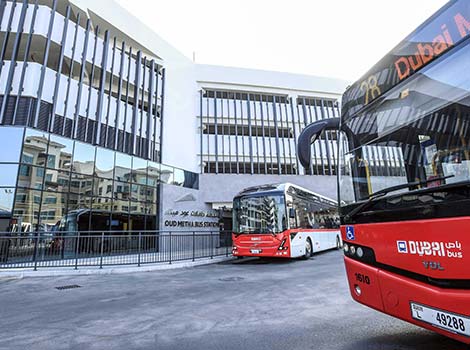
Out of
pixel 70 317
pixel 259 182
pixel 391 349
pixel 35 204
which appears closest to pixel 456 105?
pixel 391 349

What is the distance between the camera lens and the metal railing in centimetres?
1092

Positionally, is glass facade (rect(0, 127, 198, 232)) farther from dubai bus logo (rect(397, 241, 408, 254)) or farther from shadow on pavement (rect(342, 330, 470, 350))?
dubai bus logo (rect(397, 241, 408, 254))

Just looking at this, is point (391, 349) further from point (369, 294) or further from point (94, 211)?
point (94, 211)

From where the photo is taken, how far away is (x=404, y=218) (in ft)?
10.00

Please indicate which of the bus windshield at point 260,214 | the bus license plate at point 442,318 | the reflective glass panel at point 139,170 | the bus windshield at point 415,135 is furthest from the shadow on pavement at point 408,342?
the reflective glass panel at point 139,170

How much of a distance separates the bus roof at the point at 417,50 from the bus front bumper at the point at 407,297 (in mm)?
2230

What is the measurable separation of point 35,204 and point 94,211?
9.95 feet

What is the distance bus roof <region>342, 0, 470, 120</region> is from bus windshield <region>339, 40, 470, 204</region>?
11 cm

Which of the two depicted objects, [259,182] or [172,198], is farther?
[259,182]

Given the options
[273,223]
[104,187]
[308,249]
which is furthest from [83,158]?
[308,249]

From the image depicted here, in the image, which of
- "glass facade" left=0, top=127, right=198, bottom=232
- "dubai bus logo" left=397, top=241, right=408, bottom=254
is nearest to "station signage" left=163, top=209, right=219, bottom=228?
"glass facade" left=0, top=127, right=198, bottom=232

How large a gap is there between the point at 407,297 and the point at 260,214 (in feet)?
33.8

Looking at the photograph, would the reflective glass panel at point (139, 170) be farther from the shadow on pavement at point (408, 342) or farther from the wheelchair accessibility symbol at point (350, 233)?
the shadow on pavement at point (408, 342)

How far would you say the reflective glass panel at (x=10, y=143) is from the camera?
43.9 feet
